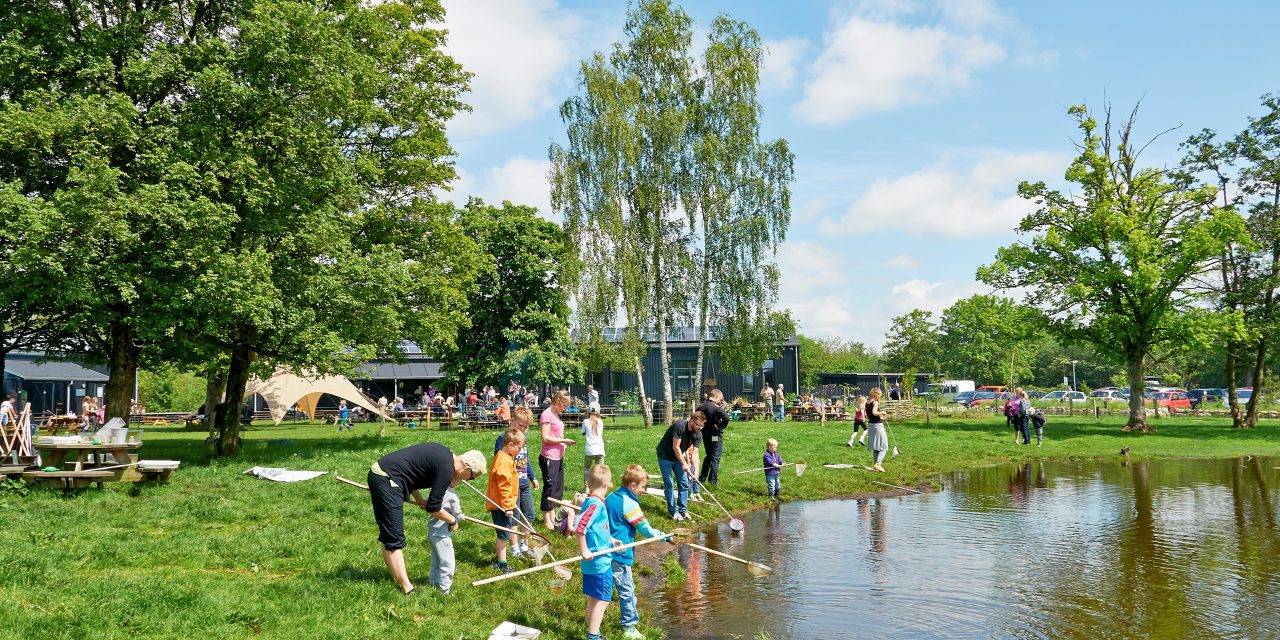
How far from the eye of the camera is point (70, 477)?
496 inches

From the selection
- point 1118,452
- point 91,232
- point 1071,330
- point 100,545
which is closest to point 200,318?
point 91,232

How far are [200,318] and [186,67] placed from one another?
5674mm

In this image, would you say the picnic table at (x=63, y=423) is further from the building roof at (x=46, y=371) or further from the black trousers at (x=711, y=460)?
the black trousers at (x=711, y=460)

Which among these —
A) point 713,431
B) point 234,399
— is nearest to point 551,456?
point 713,431

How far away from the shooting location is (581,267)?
101 ft

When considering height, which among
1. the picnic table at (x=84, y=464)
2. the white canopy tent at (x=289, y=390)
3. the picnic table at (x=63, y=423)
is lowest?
the picnic table at (x=63, y=423)

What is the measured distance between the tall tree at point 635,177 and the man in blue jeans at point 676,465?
16988mm

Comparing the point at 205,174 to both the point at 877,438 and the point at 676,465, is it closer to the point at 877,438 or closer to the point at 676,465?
the point at 676,465

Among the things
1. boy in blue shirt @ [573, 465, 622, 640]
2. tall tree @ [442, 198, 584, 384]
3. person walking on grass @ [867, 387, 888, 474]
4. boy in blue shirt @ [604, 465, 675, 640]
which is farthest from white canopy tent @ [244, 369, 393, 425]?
boy in blue shirt @ [573, 465, 622, 640]

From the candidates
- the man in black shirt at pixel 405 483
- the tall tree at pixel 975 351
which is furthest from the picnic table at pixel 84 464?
the tall tree at pixel 975 351

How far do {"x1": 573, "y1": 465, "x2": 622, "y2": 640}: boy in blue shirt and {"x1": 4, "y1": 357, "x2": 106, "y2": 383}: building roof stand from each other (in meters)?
48.7

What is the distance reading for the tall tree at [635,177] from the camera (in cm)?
3066

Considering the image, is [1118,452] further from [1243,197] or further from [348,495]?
[348,495]

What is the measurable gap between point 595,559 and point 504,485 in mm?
2528
